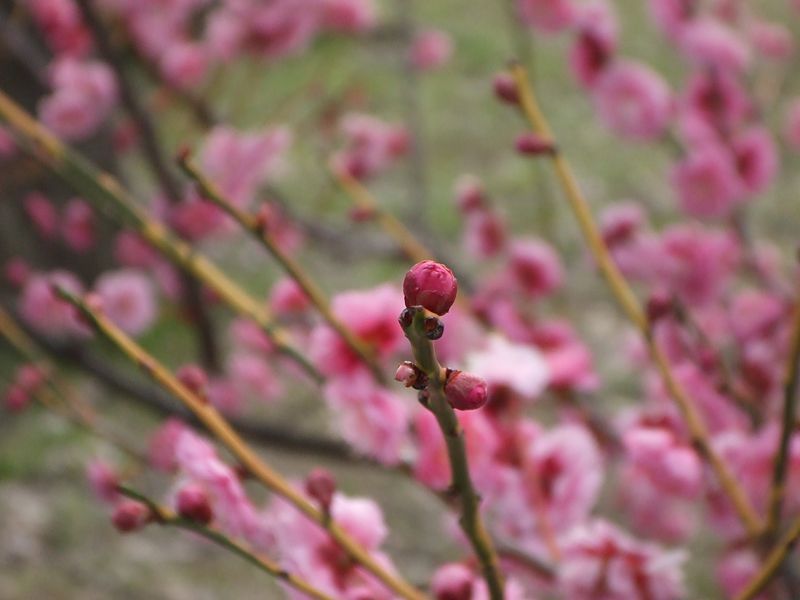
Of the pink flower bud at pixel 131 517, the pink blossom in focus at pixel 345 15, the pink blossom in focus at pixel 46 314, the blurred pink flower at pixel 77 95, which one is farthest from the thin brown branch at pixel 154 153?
the pink flower bud at pixel 131 517

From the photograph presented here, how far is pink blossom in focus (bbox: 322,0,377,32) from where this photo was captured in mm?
1647

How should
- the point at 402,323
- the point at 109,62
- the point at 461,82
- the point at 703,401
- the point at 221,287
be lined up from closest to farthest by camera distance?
the point at 402,323
the point at 221,287
the point at 703,401
the point at 109,62
the point at 461,82

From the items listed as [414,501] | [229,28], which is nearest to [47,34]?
[229,28]

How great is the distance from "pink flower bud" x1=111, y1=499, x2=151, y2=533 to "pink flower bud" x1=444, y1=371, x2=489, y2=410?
190 millimetres

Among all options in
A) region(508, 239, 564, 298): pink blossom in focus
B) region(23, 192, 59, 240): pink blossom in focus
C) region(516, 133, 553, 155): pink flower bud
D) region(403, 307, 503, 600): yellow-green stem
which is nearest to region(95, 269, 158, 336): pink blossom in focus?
region(23, 192, 59, 240): pink blossom in focus

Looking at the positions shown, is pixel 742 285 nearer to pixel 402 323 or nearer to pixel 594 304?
pixel 594 304

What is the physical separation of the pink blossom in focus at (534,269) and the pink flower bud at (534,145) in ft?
1.58

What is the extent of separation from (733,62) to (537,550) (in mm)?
666

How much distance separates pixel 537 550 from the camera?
0.57 meters

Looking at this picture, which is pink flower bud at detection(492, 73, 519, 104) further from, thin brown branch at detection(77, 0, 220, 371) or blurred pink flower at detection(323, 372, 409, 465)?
thin brown branch at detection(77, 0, 220, 371)

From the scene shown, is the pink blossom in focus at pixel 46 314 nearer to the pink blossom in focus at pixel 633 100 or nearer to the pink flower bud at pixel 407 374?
the pink blossom in focus at pixel 633 100

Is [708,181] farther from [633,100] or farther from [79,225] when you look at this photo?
[79,225]

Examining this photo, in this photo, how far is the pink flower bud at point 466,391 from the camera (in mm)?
249

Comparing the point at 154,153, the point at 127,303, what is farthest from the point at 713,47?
the point at 127,303
